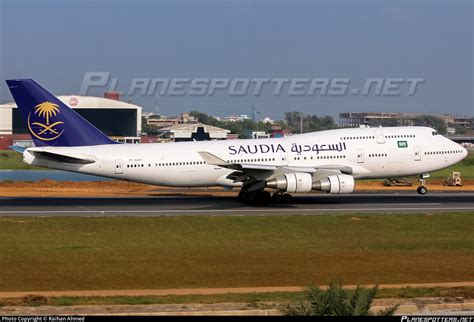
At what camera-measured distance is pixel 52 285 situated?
82.5ft

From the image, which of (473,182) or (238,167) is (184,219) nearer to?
(238,167)

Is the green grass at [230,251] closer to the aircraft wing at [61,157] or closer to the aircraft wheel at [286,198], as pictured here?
the aircraft wing at [61,157]

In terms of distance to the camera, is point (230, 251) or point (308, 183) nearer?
point (230, 251)

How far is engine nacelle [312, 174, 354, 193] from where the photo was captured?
4525 cm

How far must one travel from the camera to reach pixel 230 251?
3194cm

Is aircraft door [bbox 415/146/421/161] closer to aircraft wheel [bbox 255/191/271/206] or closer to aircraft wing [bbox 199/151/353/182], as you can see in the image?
aircraft wing [bbox 199/151/353/182]

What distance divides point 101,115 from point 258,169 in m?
133

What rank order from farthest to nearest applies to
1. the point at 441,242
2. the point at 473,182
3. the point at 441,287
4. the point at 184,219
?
the point at 473,182 < the point at 184,219 < the point at 441,242 < the point at 441,287

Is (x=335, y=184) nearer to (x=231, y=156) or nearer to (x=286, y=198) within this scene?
(x=286, y=198)

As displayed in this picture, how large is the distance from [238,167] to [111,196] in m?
12.9

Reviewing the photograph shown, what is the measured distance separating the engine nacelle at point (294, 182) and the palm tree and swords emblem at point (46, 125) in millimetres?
13293

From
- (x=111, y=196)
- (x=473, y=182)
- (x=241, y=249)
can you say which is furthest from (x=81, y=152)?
(x=473, y=182)

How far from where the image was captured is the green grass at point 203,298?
72.0 feet

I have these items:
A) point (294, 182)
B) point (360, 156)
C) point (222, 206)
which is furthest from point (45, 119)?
point (360, 156)
